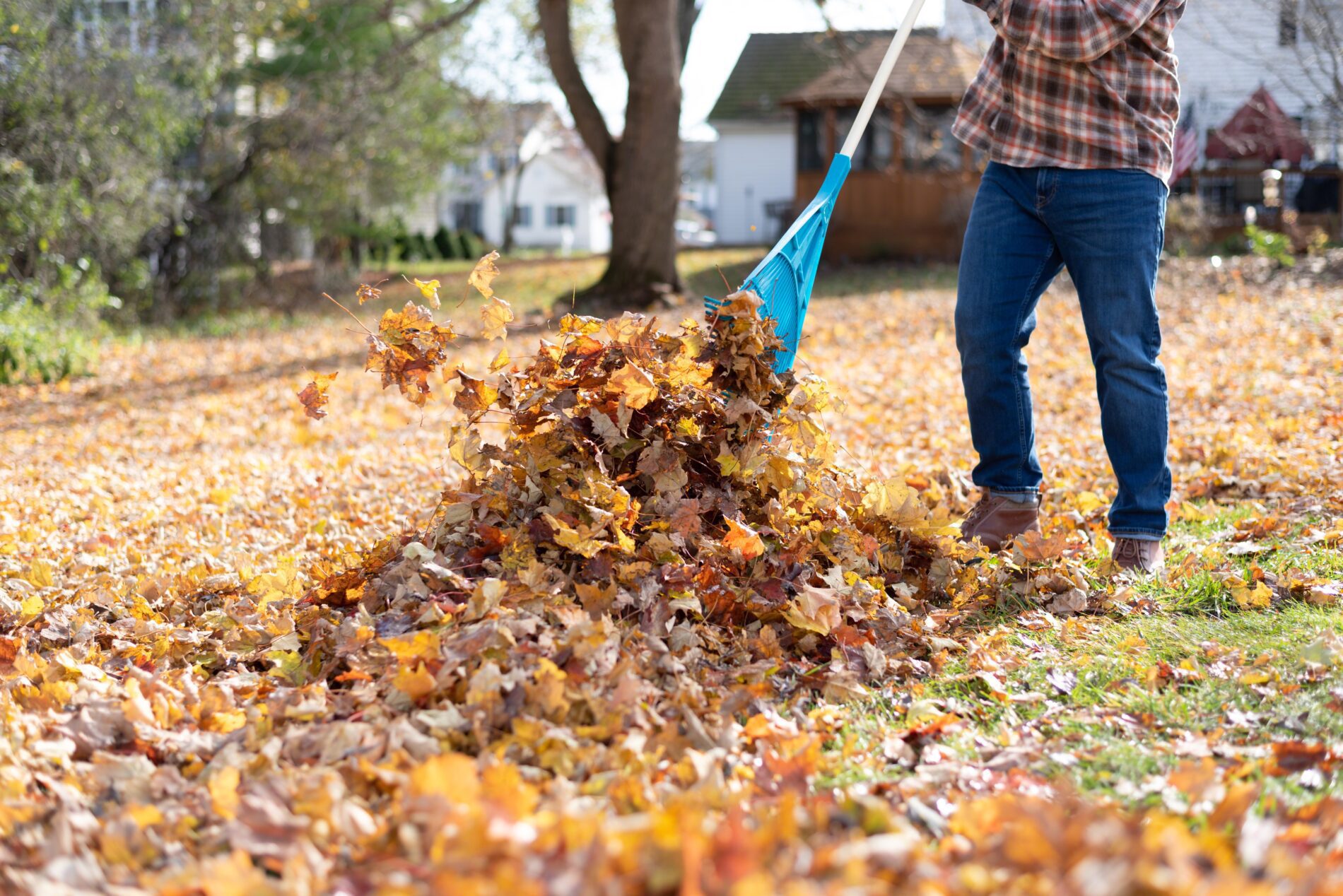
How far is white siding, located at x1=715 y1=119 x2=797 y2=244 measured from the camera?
28.9m

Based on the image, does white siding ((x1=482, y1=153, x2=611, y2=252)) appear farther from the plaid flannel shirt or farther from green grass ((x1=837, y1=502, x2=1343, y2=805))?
green grass ((x1=837, y1=502, x2=1343, y2=805))

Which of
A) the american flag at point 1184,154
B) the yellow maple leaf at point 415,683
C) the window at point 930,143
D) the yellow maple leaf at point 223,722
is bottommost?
the yellow maple leaf at point 223,722

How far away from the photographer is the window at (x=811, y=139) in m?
21.7

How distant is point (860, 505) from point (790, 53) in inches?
1068

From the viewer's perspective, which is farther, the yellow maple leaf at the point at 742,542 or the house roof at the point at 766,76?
the house roof at the point at 766,76

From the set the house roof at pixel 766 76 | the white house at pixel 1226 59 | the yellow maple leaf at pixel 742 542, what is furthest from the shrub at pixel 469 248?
the yellow maple leaf at pixel 742 542

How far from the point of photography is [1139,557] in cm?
319

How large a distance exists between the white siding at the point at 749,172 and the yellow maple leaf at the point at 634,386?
1036 inches

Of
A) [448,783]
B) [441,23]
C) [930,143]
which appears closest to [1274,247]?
[930,143]

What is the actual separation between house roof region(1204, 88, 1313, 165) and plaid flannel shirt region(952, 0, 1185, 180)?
55.7ft

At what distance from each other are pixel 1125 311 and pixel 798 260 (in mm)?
920

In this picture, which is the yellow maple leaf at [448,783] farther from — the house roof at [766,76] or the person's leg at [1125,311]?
the house roof at [766,76]

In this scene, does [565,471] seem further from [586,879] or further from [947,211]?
[947,211]

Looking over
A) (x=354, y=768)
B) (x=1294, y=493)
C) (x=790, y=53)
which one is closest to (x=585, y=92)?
(x=1294, y=493)
